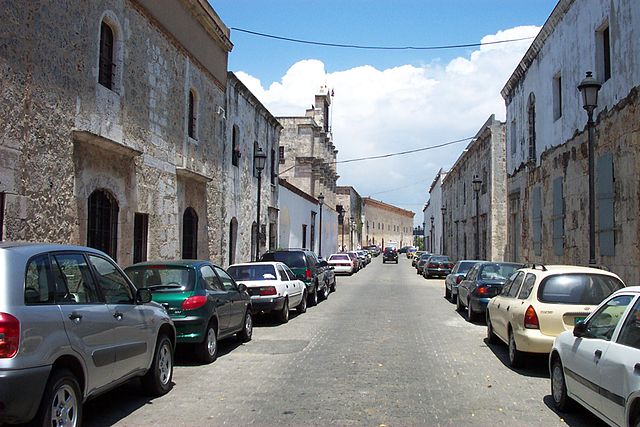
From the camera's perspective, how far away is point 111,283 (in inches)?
248

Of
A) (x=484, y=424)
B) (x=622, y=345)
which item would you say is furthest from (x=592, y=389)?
(x=484, y=424)

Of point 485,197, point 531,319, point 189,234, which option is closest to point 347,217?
point 485,197

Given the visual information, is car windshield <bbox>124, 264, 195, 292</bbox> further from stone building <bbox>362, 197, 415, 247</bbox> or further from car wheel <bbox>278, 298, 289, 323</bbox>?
stone building <bbox>362, 197, 415, 247</bbox>

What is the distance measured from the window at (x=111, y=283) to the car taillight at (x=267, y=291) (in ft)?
24.0

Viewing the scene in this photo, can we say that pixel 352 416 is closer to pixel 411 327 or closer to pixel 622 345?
pixel 622 345

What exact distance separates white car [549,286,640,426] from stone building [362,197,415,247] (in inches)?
3914

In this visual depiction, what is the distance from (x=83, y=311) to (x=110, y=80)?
916cm

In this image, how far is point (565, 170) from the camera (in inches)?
740

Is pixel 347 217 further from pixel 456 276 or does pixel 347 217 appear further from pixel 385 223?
pixel 456 276

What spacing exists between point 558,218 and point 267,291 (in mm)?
10624

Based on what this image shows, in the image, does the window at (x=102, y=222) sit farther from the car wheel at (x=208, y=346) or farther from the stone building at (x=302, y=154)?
the stone building at (x=302, y=154)

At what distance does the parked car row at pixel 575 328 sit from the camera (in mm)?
4938

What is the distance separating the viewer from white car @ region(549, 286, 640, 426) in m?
4.71

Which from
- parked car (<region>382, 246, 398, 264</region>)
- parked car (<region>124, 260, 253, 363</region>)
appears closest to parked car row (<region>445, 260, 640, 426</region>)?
parked car (<region>124, 260, 253, 363</region>)
